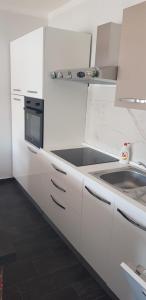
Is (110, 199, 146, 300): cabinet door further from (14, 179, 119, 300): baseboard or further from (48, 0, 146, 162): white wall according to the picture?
(48, 0, 146, 162): white wall

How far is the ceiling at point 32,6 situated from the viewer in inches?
115

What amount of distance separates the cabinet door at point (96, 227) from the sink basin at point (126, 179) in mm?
224

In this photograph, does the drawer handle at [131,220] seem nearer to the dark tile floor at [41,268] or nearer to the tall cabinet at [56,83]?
the dark tile floor at [41,268]

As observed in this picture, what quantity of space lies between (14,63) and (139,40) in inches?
79.6

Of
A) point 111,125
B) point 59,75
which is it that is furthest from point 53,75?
point 111,125

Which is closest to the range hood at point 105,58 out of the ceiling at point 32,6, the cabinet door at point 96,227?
the cabinet door at point 96,227

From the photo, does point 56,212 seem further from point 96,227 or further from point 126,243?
point 126,243

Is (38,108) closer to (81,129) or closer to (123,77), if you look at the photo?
(81,129)

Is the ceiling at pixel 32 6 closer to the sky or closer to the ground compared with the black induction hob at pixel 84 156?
closer to the sky

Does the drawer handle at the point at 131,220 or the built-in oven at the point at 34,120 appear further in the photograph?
the built-in oven at the point at 34,120

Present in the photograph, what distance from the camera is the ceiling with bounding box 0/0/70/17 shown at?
2.91 m

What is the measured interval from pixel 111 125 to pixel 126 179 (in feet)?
2.05

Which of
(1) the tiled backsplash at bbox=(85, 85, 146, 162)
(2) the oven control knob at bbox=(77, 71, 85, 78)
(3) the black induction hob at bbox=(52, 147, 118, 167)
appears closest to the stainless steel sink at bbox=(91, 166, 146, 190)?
(1) the tiled backsplash at bbox=(85, 85, 146, 162)

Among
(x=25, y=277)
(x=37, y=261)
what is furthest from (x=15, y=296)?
(x=37, y=261)
